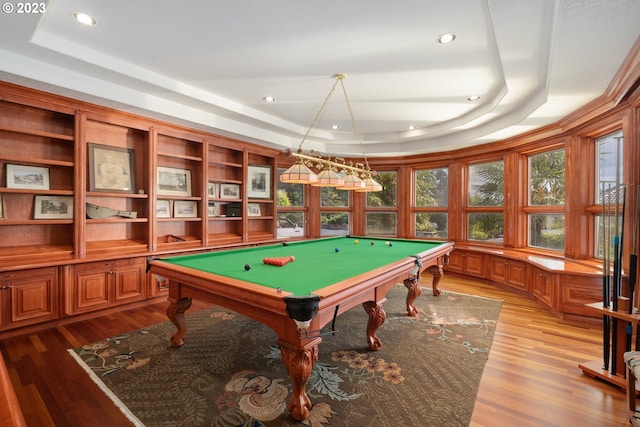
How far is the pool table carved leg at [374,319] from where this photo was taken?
8.70 ft

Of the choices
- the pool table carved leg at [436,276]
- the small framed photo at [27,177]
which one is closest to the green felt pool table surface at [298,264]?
the pool table carved leg at [436,276]

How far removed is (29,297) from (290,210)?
445 cm

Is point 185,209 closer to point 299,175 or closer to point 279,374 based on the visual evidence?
point 299,175

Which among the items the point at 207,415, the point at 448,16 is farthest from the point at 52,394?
the point at 448,16

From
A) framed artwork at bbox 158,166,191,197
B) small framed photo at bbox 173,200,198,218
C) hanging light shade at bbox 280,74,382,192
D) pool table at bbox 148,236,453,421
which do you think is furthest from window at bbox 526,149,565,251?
framed artwork at bbox 158,166,191,197

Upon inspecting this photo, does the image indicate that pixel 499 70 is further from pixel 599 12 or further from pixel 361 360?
pixel 361 360

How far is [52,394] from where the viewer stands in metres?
2.09

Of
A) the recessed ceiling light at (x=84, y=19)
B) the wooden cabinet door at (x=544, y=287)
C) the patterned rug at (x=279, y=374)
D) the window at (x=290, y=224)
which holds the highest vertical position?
the recessed ceiling light at (x=84, y=19)

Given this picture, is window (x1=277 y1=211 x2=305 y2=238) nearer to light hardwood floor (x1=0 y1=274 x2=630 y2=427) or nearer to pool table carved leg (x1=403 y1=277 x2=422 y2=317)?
light hardwood floor (x1=0 y1=274 x2=630 y2=427)

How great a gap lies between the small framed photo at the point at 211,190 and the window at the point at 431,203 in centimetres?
424

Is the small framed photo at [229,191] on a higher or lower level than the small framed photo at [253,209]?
higher

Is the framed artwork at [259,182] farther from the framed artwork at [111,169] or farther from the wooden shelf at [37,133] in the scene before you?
the wooden shelf at [37,133]

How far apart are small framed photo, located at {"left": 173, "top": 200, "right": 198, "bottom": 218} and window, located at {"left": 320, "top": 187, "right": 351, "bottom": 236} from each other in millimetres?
2985

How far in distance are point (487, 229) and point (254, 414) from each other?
539 centimetres
